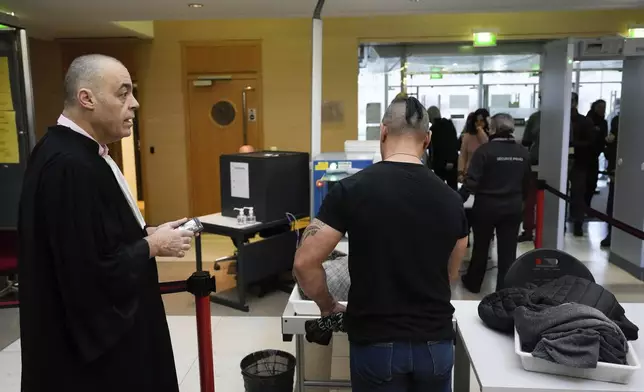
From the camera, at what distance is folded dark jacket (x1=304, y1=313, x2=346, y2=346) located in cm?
193

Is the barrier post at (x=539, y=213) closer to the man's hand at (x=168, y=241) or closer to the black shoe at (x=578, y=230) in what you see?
the black shoe at (x=578, y=230)

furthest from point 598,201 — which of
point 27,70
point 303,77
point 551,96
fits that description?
point 27,70

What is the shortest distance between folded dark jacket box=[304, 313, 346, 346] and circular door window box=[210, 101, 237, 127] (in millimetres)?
5273

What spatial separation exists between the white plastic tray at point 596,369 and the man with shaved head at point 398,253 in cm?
24

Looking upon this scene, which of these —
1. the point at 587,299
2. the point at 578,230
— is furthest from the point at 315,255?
the point at 578,230

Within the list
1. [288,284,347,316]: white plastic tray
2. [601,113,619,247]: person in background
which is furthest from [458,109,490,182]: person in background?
[288,284,347,316]: white plastic tray

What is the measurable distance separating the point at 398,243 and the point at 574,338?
0.60m

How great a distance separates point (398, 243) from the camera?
5.05 feet

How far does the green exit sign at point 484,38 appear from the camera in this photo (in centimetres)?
Result: 650

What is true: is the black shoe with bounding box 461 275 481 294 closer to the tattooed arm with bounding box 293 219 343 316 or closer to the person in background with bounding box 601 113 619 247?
the person in background with bounding box 601 113 619 247

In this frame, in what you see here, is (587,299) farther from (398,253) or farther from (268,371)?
(268,371)

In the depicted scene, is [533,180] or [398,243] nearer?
[398,243]

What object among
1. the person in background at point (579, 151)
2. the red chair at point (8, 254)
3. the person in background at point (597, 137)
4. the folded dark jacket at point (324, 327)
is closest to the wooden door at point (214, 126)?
the red chair at point (8, 254)

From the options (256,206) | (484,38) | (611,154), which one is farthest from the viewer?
(611,154)
